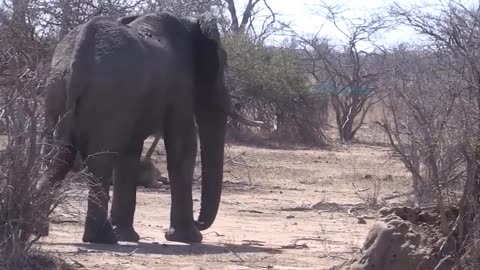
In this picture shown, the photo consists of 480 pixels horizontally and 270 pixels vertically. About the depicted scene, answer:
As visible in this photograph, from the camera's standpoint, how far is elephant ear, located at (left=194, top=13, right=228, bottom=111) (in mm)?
11570

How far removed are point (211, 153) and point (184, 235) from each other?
1109 millimetres

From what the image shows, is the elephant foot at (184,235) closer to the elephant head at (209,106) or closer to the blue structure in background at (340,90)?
the elephant head at (209,106)

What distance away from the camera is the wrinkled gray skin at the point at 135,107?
10109 millimetres

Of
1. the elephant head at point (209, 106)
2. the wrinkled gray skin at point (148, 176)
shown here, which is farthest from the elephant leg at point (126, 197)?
the wrinkled gray skin at point (148, 176)

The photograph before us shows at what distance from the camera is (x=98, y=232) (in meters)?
10.1

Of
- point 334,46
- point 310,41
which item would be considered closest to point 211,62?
point 310,41

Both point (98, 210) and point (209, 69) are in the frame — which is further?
point (209, 69)

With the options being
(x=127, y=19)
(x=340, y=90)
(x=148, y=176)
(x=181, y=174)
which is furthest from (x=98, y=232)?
(x=340, y=90)

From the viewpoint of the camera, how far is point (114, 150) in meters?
10.2

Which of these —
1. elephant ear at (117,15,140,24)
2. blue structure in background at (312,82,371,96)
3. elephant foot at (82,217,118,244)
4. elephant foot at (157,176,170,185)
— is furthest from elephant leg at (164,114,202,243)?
blue structure in background at (312,82,371,96)

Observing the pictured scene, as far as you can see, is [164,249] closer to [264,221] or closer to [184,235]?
[184,235]

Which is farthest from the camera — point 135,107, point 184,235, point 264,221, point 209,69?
point 264,221

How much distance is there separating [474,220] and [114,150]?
3.82 meters

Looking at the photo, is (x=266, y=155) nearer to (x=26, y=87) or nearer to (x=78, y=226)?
(x=78, y=226)
